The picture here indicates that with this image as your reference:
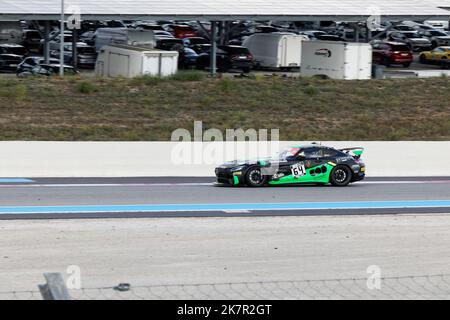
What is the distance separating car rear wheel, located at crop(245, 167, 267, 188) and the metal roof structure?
2578cm

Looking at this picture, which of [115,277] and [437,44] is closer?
[115,277]

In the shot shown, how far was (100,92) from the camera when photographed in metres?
32.8

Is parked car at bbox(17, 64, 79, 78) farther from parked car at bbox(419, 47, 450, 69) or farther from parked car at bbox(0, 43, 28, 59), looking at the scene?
parked car at bbox(419, 47, 450, 69)

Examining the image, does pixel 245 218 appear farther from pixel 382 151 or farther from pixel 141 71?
pixel 141 71

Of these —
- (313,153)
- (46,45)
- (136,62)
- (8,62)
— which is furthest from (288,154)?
(8,62)

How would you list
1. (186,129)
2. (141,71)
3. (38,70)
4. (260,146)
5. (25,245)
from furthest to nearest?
(38,70), (141,71), (186,129), (260,146), (25,245)

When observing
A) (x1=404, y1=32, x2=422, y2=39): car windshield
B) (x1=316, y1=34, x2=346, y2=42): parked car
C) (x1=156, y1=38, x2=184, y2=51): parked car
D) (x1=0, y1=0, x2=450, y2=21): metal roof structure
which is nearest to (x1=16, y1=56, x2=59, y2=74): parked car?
(x1=0, y1=0, x2=450, y2=21): metal roof structure

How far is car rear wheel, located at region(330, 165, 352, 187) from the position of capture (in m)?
22.1

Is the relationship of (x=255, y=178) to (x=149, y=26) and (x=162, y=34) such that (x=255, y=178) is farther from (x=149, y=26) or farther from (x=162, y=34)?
(x=149, y=26)

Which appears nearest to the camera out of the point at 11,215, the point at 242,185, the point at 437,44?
the point at 11,215

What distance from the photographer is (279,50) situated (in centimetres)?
5053

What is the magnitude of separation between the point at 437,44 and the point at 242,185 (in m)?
46.0

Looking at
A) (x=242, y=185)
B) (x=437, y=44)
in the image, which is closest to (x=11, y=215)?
(x=242, y=185)

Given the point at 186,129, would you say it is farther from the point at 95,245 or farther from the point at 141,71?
the point at 95,245
